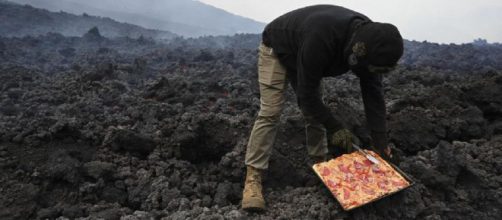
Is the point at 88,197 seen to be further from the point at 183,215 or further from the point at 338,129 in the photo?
the point at 338,129

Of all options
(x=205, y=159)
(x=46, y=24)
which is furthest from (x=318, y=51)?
(x=46, y=24)

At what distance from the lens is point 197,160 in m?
4.36

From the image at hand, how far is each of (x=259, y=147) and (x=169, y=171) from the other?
→ 1169 mm

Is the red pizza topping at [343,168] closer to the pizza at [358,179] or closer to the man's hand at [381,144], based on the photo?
the pizza at [358,179]

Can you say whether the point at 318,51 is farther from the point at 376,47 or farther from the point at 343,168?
the point at 343,168

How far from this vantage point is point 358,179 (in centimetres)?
304

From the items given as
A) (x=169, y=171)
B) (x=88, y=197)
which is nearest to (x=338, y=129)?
(x=169, y=171)

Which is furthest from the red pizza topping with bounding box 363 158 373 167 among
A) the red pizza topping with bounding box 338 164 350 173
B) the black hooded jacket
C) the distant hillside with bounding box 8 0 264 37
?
the distant hillside with bounding box 8 0 264 37

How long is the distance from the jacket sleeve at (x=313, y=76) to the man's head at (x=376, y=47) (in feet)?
0.64

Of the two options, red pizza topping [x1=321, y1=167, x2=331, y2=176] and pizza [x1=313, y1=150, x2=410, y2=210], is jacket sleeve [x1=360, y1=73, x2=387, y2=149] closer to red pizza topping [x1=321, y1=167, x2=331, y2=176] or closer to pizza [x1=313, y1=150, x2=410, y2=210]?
pizza [x1=313, y1=150, x2=410, y2=210]

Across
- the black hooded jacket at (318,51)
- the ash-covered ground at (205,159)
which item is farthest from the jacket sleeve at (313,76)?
the ash-covered ground at (205,159)

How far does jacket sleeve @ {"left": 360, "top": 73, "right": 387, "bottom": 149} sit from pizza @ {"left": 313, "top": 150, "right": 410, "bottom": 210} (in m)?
0.15

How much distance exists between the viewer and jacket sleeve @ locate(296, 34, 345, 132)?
8.79ft

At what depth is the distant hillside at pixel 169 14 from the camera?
39.1 meters
